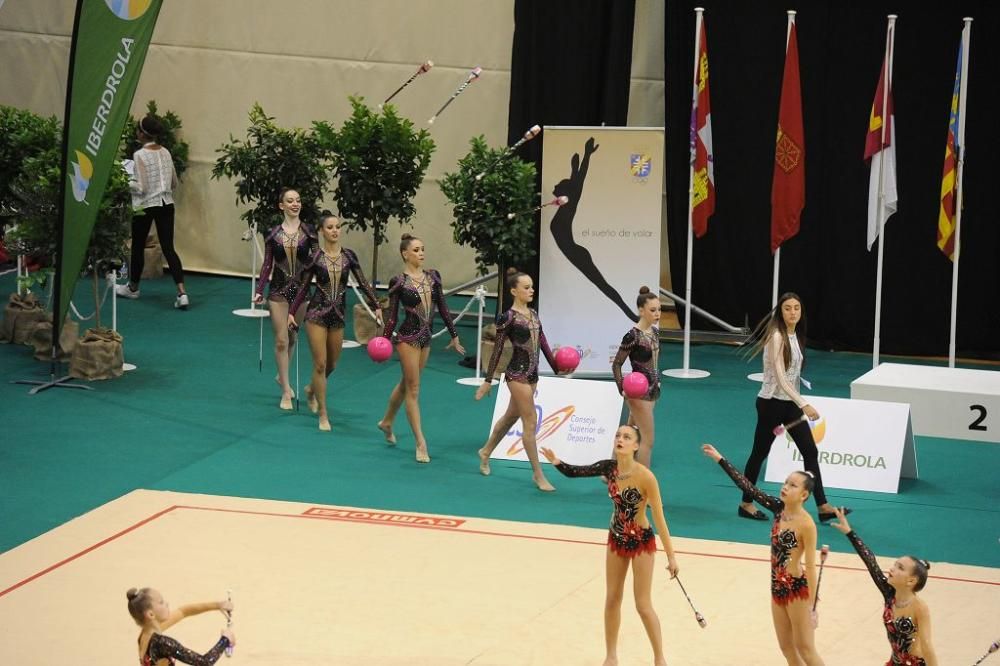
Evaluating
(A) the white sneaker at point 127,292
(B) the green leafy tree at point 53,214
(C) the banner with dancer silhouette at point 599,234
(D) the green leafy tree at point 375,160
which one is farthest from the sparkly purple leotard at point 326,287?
(A) the white sneaker at point 127,292

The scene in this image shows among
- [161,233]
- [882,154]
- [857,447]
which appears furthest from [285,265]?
[882,154]

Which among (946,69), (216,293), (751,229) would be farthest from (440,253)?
(946,69)

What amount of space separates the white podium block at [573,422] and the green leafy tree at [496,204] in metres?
2.51

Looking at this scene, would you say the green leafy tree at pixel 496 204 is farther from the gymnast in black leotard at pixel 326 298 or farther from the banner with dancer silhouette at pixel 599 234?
the gymnast in black leotard at pixel 326 298

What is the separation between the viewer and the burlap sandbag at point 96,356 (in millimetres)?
12289

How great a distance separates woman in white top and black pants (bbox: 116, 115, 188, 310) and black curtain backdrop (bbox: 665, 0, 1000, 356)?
5.59 metres

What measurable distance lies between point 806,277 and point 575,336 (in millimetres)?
3066

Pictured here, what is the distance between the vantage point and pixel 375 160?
1368cm

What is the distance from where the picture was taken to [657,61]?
608 inches

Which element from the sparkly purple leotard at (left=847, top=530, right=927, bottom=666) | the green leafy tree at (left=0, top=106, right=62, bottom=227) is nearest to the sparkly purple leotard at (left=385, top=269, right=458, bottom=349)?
the green leafy tree at (left=0, top=106, right=62, bottom=227)

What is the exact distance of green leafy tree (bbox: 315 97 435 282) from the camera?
44.6 ft

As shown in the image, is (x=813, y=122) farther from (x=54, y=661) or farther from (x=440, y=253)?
(x=54, y=661)

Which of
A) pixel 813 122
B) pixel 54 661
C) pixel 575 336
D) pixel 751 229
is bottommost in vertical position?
pixel 54 661

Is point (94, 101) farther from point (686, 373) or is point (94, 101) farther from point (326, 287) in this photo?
point (686, 373)
